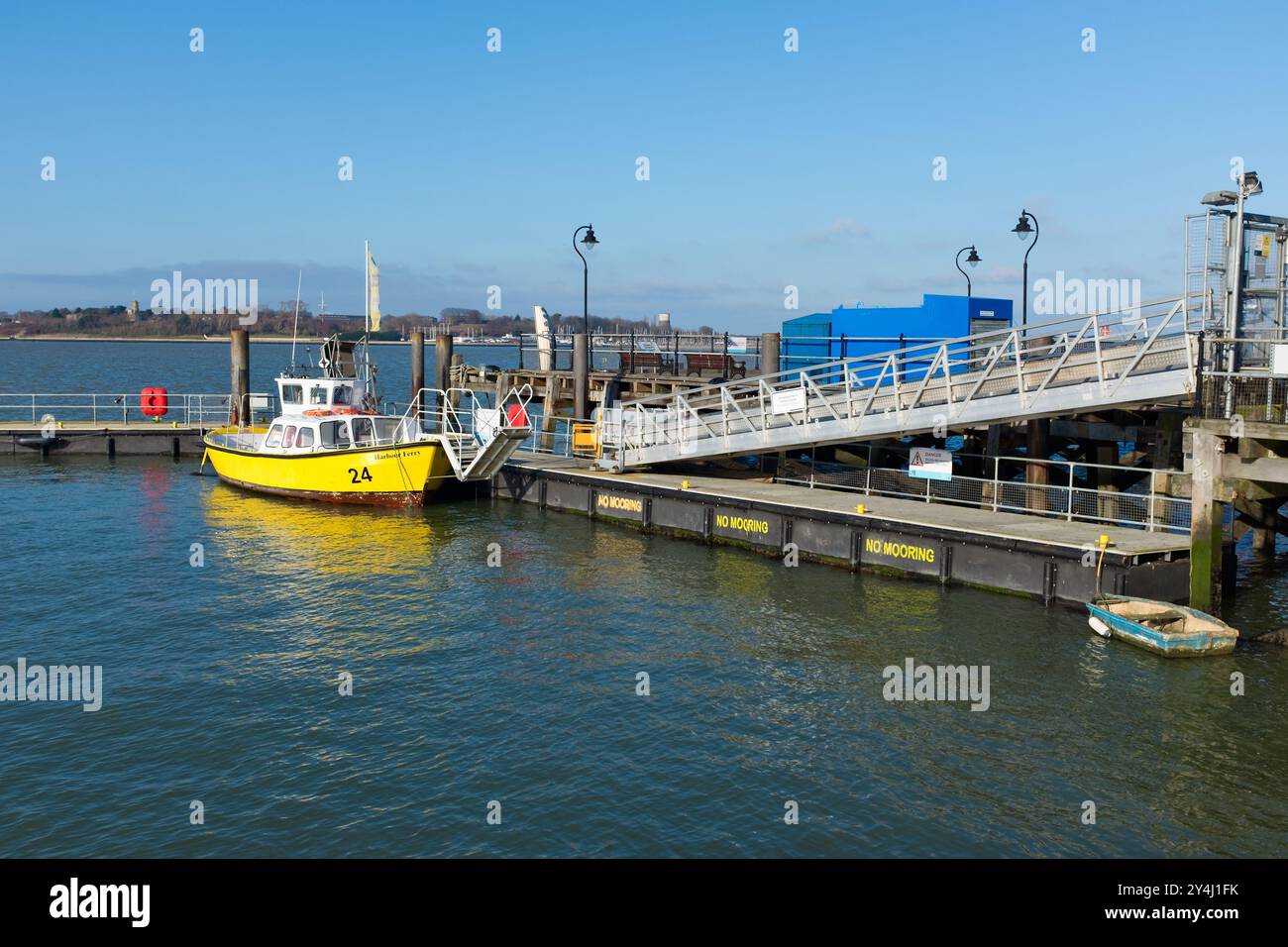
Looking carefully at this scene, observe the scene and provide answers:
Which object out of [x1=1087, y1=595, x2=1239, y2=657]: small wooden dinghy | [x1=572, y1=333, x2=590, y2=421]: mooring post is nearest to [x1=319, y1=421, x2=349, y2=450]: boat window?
[x1=572, y1=333, x2=590, y2=421]: mooring post

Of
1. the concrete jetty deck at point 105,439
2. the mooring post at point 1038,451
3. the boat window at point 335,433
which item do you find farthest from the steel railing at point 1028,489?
the concrete jetty deck at point 105,439

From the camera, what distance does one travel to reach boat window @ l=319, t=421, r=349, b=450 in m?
36.2

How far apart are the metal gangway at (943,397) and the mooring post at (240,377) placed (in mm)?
20955

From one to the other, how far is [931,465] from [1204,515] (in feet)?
26.0

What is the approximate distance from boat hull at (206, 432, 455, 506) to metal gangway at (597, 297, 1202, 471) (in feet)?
18.6

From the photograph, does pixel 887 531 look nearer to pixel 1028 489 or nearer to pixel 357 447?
pixel 1028 489

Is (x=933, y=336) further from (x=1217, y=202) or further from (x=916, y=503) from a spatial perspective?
(x=1217, y=202)

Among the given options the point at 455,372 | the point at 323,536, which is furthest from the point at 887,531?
the point at 455,372

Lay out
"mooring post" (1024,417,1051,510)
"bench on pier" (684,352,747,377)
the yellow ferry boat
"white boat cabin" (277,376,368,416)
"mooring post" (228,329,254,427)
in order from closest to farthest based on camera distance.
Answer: "mooring post" (1024,417,1051,510)
the yellow ferry boat
"white boat cabin" (277,376,368,416)
"bench on pier" (684,352,747,377)
"mooring post" (228,329,254,427)

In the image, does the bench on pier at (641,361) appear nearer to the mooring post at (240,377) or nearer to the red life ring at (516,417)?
the red life ring at (516,417)

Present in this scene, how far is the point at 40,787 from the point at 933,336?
29205 mm

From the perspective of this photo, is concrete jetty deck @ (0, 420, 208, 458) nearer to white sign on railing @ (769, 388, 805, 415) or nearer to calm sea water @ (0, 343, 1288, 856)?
calm sea water @ (0, 343, 1288, 856)

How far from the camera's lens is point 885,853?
1271cm
